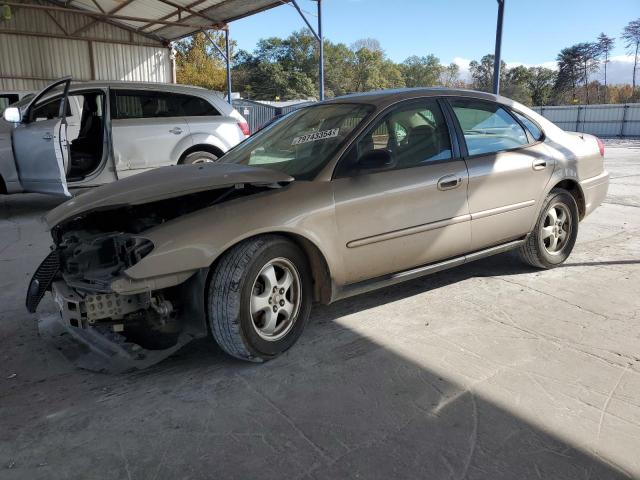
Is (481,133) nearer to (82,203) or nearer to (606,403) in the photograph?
(606,403)

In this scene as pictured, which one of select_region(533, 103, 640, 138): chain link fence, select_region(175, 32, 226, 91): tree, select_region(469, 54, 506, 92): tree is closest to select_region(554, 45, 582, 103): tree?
select_region(469, 54, 506, 92): tree

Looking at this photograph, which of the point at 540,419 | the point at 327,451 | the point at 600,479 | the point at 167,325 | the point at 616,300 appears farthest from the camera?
the point at 616,300

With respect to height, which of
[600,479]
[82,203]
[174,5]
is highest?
[174,5]

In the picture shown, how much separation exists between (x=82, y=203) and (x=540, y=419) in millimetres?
2790

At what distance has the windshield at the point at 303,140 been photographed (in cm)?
349

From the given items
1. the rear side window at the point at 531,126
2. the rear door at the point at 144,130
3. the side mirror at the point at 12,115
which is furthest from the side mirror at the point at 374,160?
the side mirror at the point at 12,115

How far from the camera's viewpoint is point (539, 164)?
14.4ft

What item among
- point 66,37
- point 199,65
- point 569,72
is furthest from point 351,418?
point 569,72

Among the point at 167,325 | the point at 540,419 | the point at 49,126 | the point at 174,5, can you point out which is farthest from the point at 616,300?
the point at 174,5

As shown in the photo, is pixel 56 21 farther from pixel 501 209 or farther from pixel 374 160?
pixel 501 209

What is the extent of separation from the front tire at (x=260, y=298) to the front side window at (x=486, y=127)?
5.84ft

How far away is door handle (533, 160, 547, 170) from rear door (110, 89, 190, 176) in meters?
5.34

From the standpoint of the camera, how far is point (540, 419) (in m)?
2.53

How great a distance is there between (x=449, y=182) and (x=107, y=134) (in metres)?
5.45
